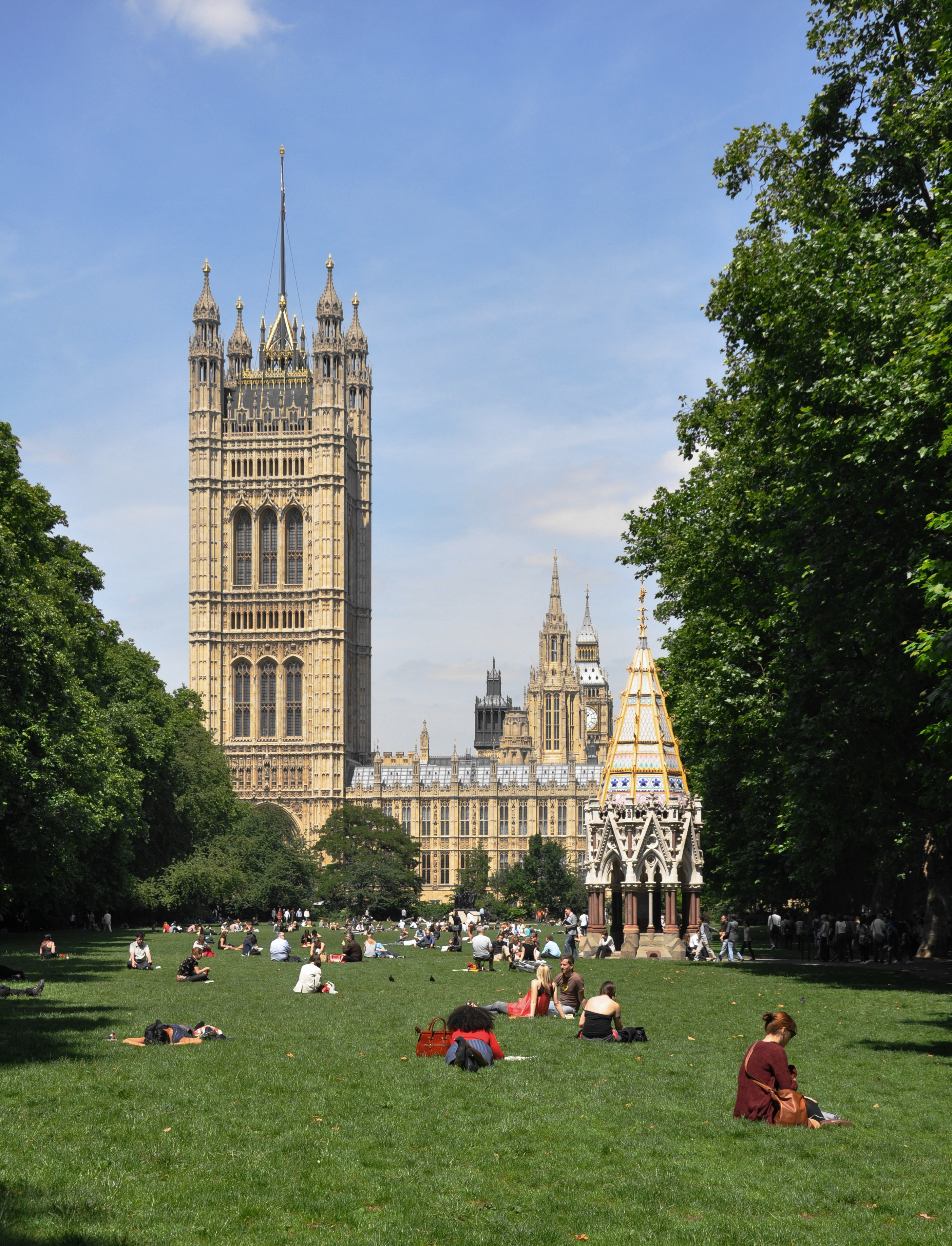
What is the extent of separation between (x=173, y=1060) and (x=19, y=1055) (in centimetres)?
161

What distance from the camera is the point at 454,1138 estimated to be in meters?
11.2

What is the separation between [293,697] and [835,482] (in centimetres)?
10578

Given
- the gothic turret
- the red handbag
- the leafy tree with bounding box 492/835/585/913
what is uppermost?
the gothic turret

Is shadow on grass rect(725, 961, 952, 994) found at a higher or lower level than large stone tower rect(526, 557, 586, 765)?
lower

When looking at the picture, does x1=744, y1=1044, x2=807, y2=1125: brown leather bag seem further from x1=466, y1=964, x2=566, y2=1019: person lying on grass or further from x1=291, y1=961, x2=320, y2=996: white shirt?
x1=291, y1=961, x2=320, y2=996: white shirt

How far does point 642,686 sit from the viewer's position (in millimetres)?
38625

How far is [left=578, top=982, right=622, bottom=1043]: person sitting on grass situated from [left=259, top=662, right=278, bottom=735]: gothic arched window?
107080mm

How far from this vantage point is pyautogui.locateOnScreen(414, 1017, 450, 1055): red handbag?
15.9 meters

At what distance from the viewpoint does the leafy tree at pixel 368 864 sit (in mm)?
90062

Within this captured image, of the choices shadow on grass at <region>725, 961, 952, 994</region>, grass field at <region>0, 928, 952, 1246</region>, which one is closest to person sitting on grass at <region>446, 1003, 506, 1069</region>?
grass field at <region>0, 928, 952, 1246</region>

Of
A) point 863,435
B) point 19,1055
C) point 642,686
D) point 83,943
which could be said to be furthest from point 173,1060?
point 83,943

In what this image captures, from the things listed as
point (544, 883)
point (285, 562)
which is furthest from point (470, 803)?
point (544, 883)

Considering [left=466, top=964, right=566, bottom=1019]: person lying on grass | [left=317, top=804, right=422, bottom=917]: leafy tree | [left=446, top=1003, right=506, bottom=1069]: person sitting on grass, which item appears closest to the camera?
[left=446, top=1003, right=506, bottom=1069]: person sitting on grass

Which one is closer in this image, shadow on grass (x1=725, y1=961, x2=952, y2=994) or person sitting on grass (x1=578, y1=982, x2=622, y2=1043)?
person sitting on grass (x1=578, y1=982, x2=622, y2=1043)
